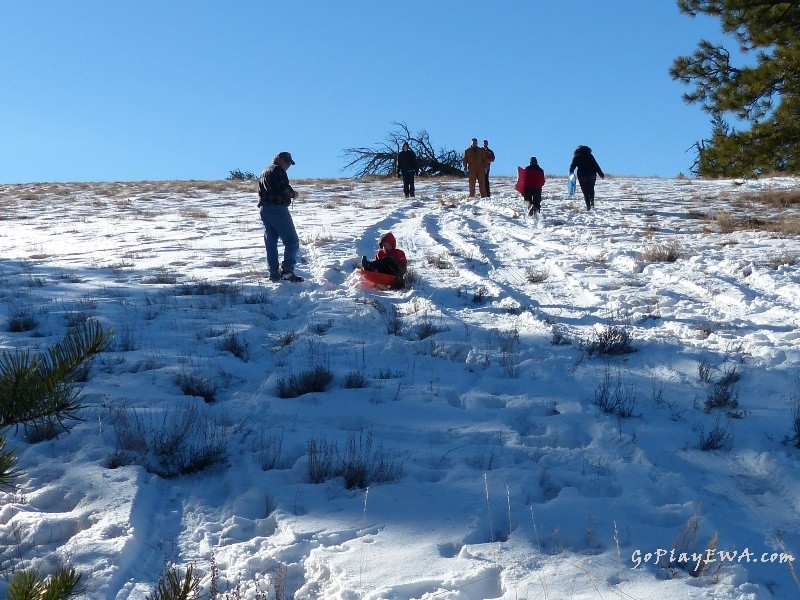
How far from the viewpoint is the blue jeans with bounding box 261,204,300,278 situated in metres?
9.15

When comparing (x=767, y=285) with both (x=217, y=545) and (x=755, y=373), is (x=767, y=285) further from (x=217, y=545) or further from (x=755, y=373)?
(x=217, y=545)

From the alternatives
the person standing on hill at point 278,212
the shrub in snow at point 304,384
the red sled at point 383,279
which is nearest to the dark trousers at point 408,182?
the person standing on hill at point 278,212

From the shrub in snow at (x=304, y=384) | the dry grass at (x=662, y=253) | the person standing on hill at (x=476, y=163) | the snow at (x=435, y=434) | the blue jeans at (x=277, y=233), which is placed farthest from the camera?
the person standing on hill at (x=476, y=163)

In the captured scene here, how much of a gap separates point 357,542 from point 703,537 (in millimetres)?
1518

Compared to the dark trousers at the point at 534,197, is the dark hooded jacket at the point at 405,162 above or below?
above

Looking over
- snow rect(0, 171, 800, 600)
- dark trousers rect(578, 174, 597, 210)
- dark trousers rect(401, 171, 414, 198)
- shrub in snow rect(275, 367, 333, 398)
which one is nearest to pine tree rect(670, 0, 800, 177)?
snow rect(0, 171, 800, 600)

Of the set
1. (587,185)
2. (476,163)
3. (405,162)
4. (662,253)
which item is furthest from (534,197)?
(405,162)

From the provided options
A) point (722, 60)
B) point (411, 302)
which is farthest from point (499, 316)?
point (722, 60)

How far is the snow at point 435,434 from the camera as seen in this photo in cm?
309

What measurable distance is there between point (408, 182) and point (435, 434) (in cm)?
1854

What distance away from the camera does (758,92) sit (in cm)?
1073

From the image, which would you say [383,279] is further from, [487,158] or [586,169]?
[487,158]

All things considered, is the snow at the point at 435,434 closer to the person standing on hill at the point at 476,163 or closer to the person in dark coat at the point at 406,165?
the person standing on hill at the point at 476,163

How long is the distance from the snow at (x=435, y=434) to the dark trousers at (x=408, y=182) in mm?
12697
